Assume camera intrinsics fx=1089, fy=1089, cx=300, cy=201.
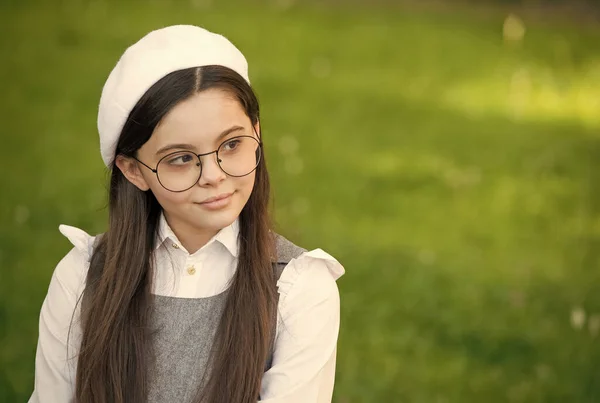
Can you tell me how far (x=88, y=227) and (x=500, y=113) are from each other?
3.23 meters

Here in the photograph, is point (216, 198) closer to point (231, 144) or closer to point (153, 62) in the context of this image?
point (231, 144)

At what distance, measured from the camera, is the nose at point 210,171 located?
238cm

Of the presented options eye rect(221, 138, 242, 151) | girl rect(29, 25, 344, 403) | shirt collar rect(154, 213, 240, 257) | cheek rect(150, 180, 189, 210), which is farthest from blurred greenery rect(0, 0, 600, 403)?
eye rect(221, 138, 242, 151)

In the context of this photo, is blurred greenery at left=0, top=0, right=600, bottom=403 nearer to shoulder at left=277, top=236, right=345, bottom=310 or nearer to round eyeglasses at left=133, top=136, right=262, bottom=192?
shoulder at left=277, top=236, right=345, bottom=310

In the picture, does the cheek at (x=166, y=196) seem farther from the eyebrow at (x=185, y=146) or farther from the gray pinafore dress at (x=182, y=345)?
the gray pinafore dress at (x=182, y=345)

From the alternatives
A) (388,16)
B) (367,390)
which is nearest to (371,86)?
(388,16)

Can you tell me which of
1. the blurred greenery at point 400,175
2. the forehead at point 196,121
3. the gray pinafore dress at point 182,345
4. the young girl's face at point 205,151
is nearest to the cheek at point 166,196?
the young girl's face at point 205,151

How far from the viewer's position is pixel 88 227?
4.97 meters

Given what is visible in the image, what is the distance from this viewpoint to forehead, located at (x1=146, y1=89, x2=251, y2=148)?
236 centimetres

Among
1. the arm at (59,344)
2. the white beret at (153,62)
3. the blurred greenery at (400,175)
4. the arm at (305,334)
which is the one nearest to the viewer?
the white beret at (153,62)

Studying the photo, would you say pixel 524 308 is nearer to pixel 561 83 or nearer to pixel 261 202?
pixel 261 202

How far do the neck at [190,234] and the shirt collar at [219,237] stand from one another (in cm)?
1

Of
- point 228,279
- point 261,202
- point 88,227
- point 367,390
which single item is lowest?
point 367,390

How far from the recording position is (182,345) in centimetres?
252
